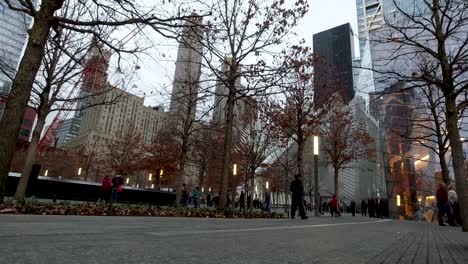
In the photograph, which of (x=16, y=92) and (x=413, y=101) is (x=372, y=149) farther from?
(x=16, y=92)

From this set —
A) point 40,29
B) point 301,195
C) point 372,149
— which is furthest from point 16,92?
point 372,149

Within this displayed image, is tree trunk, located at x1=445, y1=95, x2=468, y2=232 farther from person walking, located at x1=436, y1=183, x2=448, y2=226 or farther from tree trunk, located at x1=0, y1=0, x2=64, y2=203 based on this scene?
tree trunk, located at x1=0, y1=0, x2=64, y2=203

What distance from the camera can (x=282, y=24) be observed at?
1573cm

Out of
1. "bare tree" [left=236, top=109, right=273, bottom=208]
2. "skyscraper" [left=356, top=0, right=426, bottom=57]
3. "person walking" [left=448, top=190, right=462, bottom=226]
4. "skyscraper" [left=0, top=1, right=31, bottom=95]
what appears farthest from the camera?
"bare tree" [left=236, top=109, right=273, bottom=208]

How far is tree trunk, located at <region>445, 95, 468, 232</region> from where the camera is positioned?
280 inches

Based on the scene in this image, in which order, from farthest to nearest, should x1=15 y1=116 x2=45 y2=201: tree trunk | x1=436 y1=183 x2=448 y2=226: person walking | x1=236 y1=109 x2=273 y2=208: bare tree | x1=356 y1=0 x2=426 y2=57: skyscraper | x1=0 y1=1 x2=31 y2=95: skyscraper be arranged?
x1=236 y1=109 x2=273 y2=208: bare tree
x1=0 y1=1 x2=31 y2=95: skyscraper
x1=436 y1=183 x2=448 y2=226: person walking
x1=15 y1=116 x2=45 y2=201: tree trunk
x1=356 y1=0 x2=426 y2=57: skyscraper

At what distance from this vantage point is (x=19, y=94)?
6.51 metres

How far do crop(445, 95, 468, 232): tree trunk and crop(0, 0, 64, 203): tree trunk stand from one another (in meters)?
10.5

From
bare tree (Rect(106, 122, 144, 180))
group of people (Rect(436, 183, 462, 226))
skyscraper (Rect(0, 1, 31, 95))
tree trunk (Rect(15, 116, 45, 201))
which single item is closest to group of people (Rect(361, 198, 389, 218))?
group of people (Rect(436, 183, 462, 226))

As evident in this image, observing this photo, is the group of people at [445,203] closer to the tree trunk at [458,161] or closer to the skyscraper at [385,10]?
the tree trunk at [458,161]

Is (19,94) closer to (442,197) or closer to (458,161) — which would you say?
(458,161)

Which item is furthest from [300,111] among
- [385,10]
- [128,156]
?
[128,156]

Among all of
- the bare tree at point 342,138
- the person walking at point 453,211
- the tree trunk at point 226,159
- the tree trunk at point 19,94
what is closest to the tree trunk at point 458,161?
the person walking at point 453,211

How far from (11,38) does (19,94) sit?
1128 centimetres
